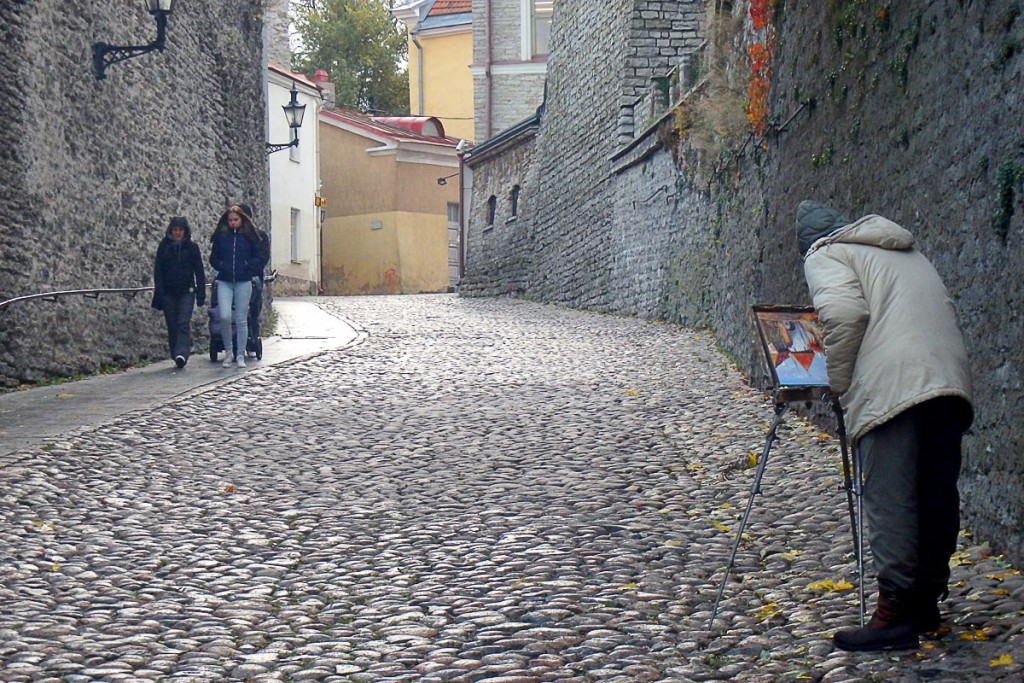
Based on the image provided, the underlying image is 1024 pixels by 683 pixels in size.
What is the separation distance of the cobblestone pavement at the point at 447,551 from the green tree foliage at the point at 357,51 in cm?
3849

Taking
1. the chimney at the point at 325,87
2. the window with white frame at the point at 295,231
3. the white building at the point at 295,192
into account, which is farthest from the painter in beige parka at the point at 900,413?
the chimney at the point at 325,87

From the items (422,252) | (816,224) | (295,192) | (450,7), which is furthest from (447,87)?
(816,224)

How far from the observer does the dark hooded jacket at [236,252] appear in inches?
550

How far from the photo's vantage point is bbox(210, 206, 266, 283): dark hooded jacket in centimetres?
Result: 1398

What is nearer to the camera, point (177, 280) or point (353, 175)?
point (177, 280)

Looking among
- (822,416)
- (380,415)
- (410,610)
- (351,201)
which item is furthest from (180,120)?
(351,201)

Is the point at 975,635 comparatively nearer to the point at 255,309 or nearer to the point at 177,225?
the point at 177,225

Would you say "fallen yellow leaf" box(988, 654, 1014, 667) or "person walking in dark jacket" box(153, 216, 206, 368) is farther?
"person walking in dark jacket" box(153, 216, 206, 368)

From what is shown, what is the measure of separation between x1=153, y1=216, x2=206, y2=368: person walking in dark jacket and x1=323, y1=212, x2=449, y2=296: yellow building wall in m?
24.4

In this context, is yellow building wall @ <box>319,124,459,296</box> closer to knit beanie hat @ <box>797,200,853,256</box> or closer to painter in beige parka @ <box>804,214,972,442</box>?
knit beanie hat @ <box>797,200,853,256</box>

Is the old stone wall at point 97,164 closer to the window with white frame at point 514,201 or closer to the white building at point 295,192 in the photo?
the window with white frame at point 514,201

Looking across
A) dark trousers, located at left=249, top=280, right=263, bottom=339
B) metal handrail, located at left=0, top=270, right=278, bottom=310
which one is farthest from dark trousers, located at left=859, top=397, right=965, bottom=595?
dark trousers, located at left=249, top=280, right=263, bottom=339

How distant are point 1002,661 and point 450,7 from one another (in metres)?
40.7

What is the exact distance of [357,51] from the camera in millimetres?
48781
